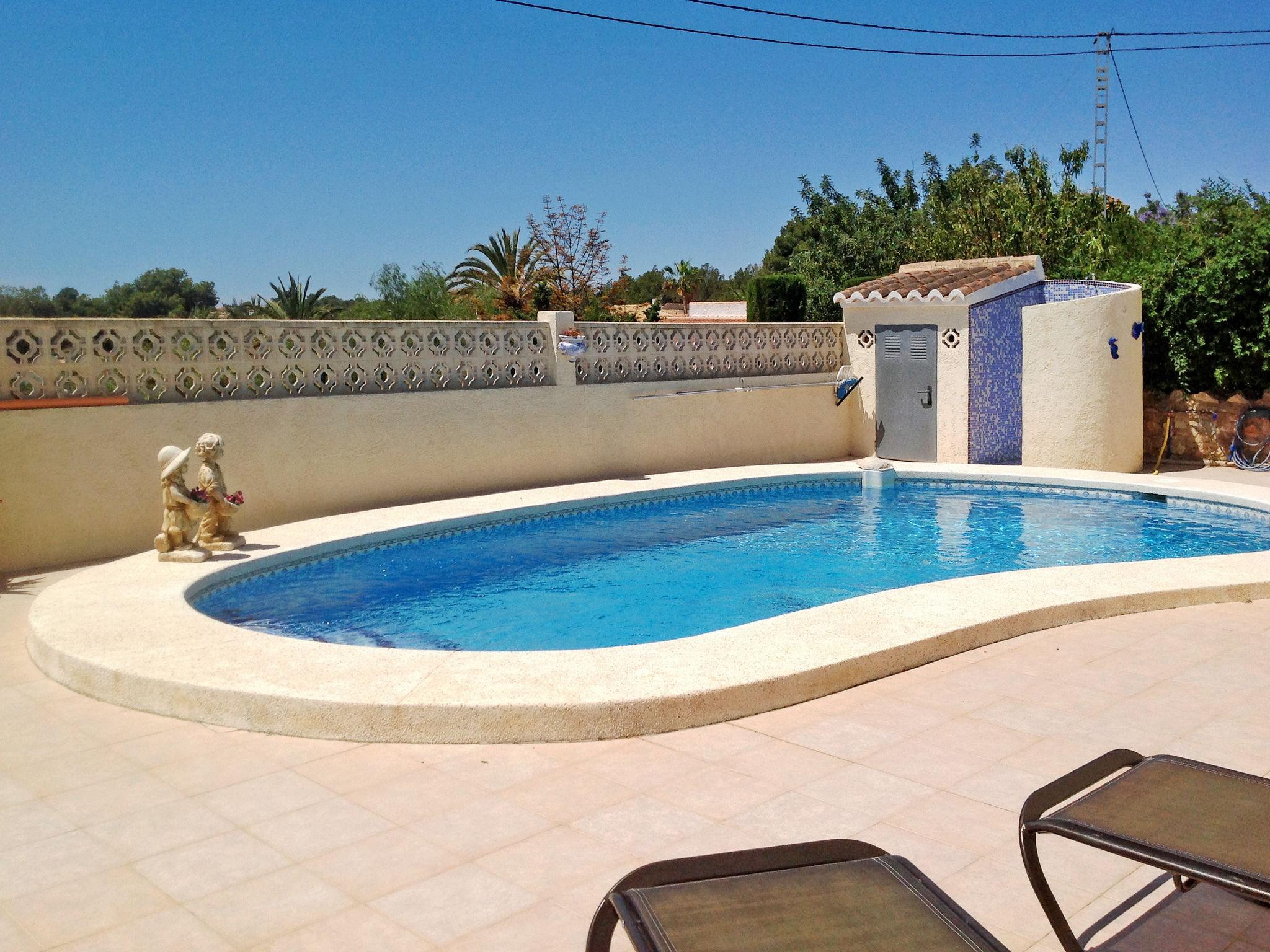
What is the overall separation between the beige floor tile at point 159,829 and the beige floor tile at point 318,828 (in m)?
0.20

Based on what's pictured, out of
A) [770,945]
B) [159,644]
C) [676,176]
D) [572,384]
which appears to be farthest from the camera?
[676,176]

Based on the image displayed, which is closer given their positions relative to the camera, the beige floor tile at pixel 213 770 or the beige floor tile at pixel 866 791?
the beige floor tile at pixel 866 791

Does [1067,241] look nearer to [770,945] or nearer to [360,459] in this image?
[360,459]

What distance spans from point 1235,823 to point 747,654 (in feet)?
9.97

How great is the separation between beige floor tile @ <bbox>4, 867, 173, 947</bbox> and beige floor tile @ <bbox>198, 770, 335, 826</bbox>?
0.53m

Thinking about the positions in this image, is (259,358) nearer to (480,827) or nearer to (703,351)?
(703,351)

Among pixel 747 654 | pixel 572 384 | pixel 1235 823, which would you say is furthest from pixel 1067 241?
pixel 1235 823

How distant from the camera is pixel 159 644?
615 cm

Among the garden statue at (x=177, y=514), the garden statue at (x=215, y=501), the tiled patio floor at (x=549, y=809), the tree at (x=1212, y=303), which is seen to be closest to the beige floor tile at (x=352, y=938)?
the tiled patio floor at (x=549, y=809)

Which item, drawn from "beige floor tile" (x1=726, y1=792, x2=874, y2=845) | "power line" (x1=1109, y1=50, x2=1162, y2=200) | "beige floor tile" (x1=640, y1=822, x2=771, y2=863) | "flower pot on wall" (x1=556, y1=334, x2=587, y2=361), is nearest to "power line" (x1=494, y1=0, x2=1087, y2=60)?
"flower pot on wall" (x1=556, y1=334, x2=587, y2=361)

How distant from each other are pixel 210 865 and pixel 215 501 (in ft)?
20.2

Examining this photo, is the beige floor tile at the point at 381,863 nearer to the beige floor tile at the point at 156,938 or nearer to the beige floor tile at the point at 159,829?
the beige floor tile at the point at 156,938

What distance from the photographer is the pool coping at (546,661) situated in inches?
194

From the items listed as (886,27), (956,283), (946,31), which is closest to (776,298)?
(886,27)
